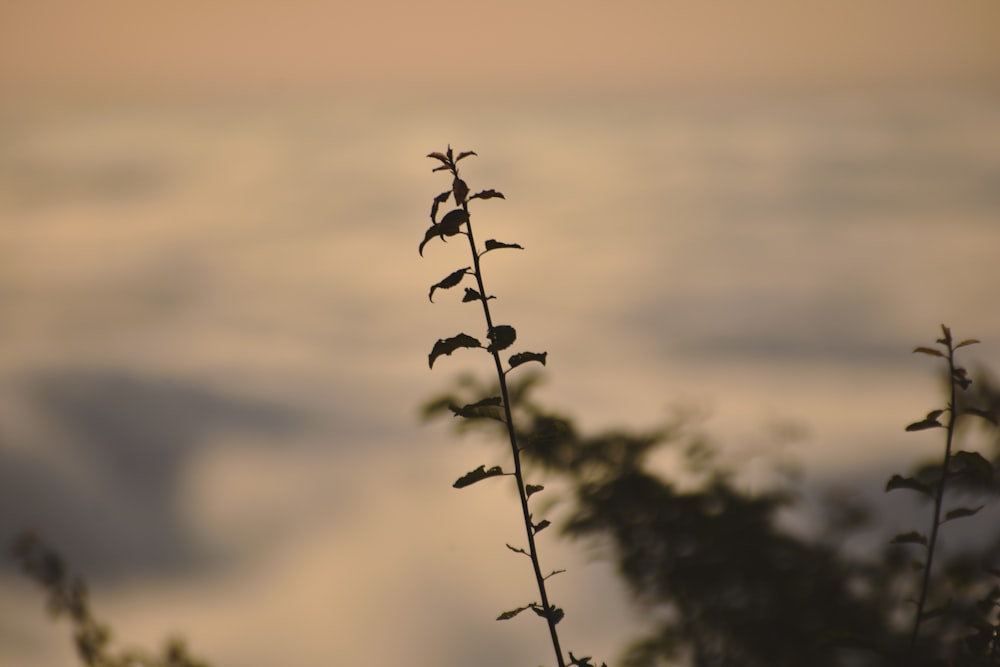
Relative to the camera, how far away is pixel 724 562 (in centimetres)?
418

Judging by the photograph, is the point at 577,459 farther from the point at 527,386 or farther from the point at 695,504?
the point at 527,386

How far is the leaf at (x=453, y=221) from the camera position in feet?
6.50

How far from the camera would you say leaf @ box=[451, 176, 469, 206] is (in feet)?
6.59

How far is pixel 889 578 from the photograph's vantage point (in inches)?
166

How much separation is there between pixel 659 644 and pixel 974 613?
6.40ft

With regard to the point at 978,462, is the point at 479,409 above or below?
above

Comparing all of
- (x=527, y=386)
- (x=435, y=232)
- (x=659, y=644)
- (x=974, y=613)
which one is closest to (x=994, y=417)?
(x=974, y=613)

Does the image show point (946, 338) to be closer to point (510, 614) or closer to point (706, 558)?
point (510, 614)

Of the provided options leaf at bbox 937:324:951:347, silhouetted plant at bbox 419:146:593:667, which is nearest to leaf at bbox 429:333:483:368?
silhouetted plant at bbox 419:146:593:667

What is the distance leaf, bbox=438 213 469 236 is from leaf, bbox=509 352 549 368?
1.05 ft

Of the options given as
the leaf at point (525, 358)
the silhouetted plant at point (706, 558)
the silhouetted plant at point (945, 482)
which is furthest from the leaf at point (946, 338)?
the silhouetted plant at point (706, 558)

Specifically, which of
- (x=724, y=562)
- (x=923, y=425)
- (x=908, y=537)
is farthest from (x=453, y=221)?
(x=724, y=562)

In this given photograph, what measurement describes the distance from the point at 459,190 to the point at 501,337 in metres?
0.34

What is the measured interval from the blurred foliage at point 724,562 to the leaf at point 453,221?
4.54 feet
